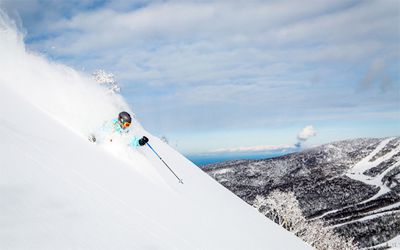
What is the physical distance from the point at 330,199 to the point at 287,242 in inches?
6661

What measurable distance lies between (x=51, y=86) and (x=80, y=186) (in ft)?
15.8

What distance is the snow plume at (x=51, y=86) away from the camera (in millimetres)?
7117

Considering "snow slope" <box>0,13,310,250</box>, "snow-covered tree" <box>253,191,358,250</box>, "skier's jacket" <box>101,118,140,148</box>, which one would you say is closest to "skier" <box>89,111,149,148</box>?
"skier's jacket" <box>101,118,140,148</box>

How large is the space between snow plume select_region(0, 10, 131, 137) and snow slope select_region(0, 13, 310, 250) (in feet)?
0.09

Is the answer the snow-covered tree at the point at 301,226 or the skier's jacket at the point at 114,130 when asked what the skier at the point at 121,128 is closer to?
the skier's jacket at the point at 114,130

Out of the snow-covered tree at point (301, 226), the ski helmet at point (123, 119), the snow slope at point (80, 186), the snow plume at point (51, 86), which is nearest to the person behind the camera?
the snow slope at point (80, 186)

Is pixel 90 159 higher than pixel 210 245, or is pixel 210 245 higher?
pixel 90 159

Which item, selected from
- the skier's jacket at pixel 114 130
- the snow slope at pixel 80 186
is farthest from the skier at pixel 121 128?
the snow slope at pixel 80 186

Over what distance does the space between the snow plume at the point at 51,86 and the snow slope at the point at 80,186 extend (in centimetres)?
3

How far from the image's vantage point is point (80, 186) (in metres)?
4.07

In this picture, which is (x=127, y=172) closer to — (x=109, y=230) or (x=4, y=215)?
(x=109, y=230)

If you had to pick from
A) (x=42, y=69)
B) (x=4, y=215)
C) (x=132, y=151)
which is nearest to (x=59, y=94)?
(x=42, y=69)

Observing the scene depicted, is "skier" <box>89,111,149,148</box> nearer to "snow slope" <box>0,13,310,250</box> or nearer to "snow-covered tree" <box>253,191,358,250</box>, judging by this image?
"snow slope" <box>0,13,310,250</box>

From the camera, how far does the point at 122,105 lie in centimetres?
1169
